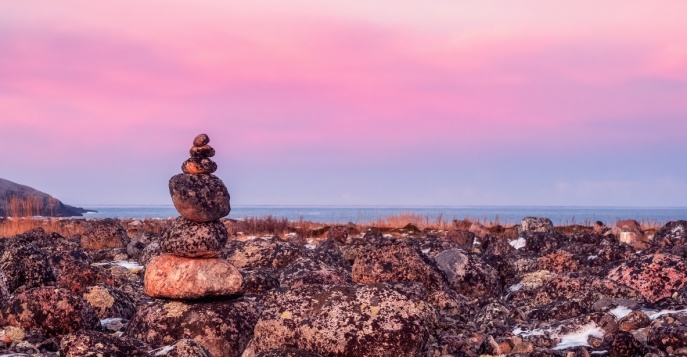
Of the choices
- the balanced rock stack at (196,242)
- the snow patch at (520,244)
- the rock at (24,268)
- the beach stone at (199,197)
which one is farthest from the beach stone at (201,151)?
the snow patch at (520,244)

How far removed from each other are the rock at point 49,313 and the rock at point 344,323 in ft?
11.3

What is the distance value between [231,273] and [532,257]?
10.4m

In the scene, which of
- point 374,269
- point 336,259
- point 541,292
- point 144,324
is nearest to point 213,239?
point 144,324

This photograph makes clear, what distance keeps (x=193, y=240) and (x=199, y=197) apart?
2.03 feet

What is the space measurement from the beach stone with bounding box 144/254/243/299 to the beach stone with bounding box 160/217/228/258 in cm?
12

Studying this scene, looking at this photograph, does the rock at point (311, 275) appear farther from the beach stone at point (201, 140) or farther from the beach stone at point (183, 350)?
the beach stone at point (183, 350)

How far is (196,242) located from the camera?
10562mm

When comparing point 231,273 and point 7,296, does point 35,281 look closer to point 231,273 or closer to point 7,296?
point 7,296

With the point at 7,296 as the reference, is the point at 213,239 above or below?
above

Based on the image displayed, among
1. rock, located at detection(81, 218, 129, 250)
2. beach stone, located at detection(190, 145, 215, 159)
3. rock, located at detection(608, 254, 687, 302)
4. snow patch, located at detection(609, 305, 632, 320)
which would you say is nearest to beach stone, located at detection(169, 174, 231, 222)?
beach stone, located at detection(190, 145, 215, 159)

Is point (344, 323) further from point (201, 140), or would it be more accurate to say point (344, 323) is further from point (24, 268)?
point (24, 268)

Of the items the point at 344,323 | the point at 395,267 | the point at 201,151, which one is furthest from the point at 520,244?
the point at 344,323

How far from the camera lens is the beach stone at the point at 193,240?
10555 mm

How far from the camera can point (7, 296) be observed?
1284 centimetres
